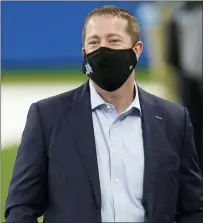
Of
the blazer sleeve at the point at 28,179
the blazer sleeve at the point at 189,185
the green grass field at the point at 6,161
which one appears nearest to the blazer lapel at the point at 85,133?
the blazer sleeve at the point at 28,179

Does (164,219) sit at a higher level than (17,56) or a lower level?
lower

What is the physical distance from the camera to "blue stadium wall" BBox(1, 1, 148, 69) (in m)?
7.33

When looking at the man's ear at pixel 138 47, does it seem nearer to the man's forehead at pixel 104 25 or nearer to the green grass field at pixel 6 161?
the man's forehead at pixel 104 25

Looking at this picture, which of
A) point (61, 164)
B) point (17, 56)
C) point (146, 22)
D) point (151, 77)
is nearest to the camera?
point (61, 164)

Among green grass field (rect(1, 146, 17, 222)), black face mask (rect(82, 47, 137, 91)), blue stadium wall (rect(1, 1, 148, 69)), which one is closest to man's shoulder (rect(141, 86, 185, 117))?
black face mask (rect(82, 47, 137, 91))

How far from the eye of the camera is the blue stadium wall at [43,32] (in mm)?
7328

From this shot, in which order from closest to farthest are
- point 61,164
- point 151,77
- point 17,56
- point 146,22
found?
point 61,164, point 146,22, point 151,77, point 17,56

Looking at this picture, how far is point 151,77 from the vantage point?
7207 millimetres

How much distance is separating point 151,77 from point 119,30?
545 centimetres

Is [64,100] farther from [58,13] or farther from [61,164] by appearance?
[58,13]

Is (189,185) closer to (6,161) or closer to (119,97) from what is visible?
(119,97)

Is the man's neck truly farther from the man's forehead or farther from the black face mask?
the man's forehead

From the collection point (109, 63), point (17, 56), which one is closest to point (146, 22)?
point (17, 56)

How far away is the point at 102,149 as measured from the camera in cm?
181
